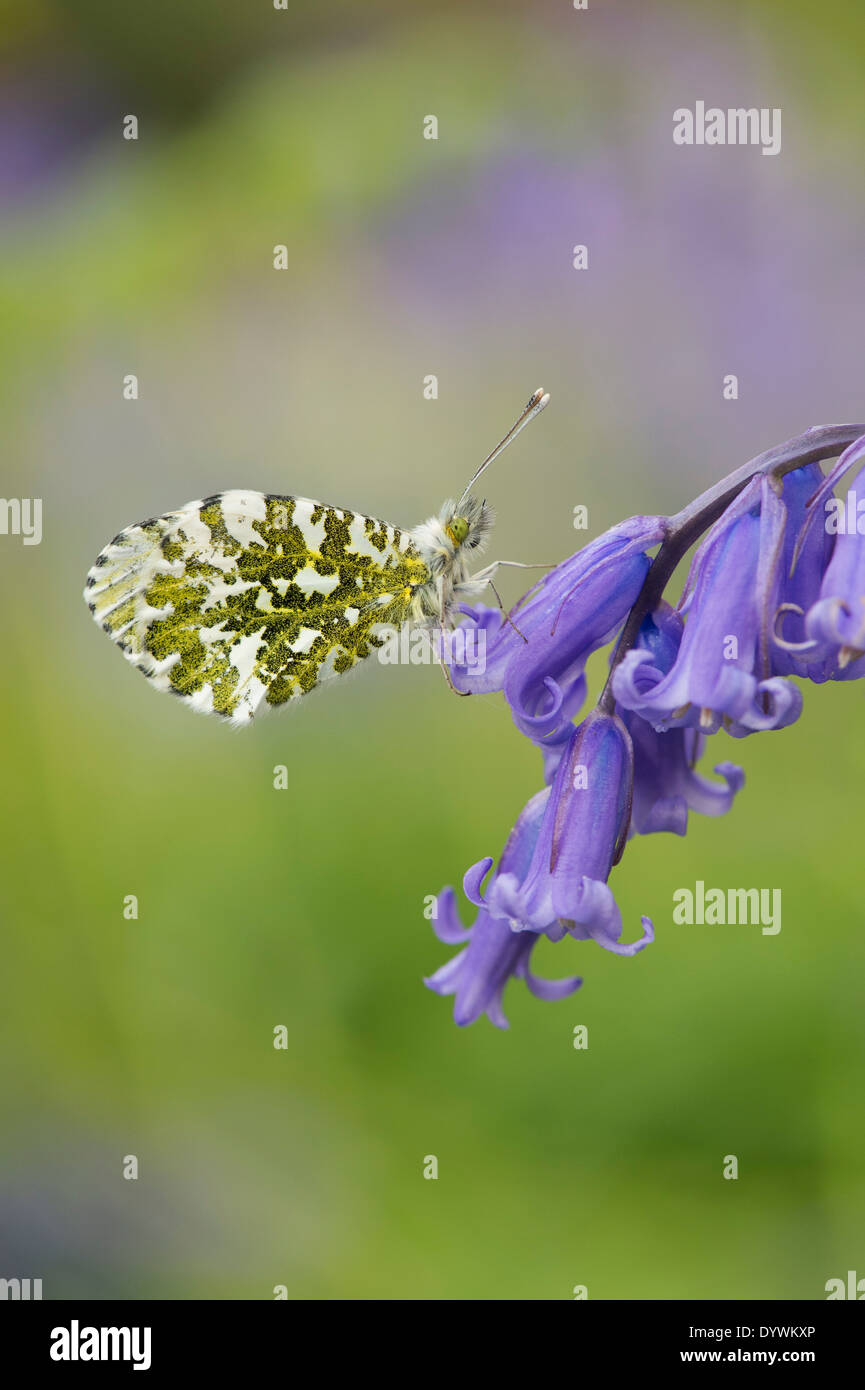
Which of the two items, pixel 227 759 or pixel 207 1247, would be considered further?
pixel 227 759

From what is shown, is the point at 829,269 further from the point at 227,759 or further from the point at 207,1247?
the point at 207,1247

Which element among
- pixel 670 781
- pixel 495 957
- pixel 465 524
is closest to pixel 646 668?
pixel 670 781

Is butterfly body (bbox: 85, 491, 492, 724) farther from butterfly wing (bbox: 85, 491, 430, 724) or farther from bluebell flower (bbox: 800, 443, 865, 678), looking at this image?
bluebell flower (bbox: 800, 443, 865, 678)

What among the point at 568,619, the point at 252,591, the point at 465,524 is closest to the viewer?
the point at 568,619

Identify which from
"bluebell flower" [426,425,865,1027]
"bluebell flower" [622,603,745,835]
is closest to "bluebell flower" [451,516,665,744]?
"bluebell flower" [426,425,865,1027]

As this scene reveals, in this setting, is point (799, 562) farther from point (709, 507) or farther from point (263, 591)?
point (263, 591)
